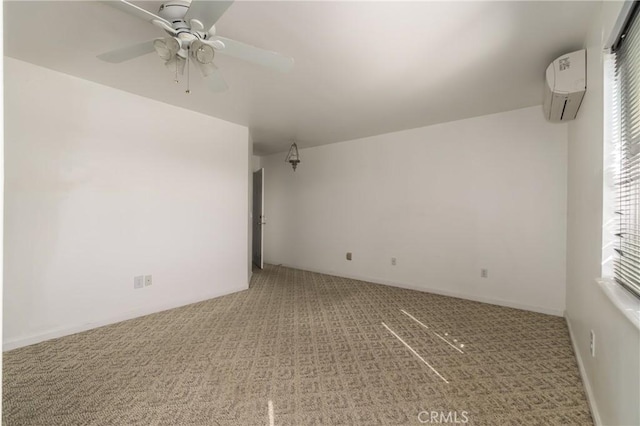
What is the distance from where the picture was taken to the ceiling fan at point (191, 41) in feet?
4.82

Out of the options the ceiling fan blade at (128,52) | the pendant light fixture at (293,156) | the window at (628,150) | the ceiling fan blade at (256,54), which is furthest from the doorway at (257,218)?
the window at (628,150)

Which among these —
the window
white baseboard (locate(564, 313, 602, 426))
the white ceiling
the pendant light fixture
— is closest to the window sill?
the window

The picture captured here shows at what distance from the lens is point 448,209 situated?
4.03 meters

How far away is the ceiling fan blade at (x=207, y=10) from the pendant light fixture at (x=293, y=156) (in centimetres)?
363

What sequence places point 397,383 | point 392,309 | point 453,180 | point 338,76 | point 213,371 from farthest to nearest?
point 453,180, point 392,309, point 338,76, point 213,371, point 397,383

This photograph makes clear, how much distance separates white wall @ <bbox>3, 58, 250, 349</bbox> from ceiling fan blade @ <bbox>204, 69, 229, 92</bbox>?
5.28 feet

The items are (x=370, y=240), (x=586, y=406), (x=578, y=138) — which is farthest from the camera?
(x=370, y=240)

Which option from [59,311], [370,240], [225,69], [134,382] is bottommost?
[134,382]

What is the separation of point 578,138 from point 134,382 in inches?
152

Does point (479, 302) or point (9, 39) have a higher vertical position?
point (9, 39)

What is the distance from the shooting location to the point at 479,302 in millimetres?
3705

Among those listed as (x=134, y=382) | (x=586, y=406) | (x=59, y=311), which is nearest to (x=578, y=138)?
(x=586, y=406)

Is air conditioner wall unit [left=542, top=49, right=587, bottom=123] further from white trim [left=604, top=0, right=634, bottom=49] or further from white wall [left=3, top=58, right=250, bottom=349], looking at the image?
white wall [left=3, top=58, right=250, bottom=349]

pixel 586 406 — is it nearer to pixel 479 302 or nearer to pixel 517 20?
pixel 479 302
